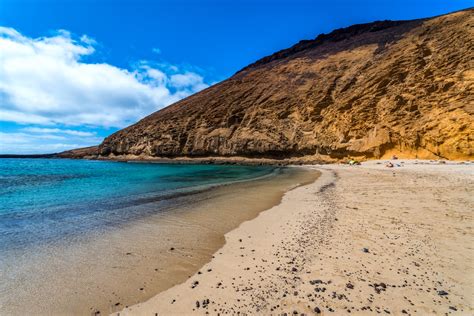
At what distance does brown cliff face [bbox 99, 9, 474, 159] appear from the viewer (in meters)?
28.2

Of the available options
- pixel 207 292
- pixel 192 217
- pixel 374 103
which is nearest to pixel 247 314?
pixel 207 292

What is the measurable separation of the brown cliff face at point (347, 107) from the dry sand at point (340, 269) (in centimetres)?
2520

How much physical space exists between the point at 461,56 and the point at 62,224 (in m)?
40.5

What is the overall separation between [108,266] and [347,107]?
38.6 metres

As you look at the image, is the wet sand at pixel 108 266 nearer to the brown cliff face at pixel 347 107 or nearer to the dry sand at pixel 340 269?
the dry sand at pixel 340 269

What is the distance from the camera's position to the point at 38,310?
3316mm

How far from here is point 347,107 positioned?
122 ft

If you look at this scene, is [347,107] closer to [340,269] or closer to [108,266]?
[340,269]

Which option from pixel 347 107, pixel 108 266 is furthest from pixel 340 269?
pixel 347 107

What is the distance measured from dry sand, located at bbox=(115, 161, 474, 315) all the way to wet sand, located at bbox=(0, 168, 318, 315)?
0.37 metres

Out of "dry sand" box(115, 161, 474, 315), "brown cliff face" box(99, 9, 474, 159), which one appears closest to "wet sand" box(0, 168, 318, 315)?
"dry sand" box(115, 161, 474, 315)

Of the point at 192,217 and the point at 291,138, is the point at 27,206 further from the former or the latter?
the point at 291,138

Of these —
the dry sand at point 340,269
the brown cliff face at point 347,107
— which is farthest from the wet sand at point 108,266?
the brown cliff face at point 347,107

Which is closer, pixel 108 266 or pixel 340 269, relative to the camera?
pixel 340 269
